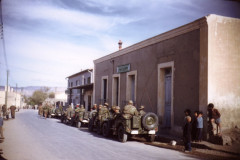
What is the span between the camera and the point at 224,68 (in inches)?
441

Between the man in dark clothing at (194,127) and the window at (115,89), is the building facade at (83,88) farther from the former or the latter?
the man in dark clothing at (194,127)

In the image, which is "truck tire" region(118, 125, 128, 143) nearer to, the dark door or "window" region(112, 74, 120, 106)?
the dark door

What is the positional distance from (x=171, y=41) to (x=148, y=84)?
A: 338cm

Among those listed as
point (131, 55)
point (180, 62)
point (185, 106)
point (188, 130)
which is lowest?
point (188, 130)

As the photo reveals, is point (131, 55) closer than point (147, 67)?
No

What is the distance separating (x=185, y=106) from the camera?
1233cm

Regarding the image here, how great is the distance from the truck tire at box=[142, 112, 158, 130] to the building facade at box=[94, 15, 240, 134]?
204cm

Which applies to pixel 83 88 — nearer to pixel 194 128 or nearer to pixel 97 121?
pixel 97 121

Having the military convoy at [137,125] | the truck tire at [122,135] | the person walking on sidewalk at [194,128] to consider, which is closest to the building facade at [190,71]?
the person walking on sidewalk at [194,128]

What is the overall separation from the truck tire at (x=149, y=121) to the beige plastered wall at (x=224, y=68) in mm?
2603

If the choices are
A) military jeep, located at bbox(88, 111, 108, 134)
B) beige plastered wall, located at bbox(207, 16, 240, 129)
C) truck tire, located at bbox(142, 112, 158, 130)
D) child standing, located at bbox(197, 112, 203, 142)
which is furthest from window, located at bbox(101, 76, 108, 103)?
child standing, located at bbox(197, 112, 203, 142)

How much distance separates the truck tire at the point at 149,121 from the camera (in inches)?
434

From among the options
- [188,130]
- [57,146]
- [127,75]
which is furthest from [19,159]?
[127,75]

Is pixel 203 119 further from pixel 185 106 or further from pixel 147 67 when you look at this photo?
pixel 147 67
